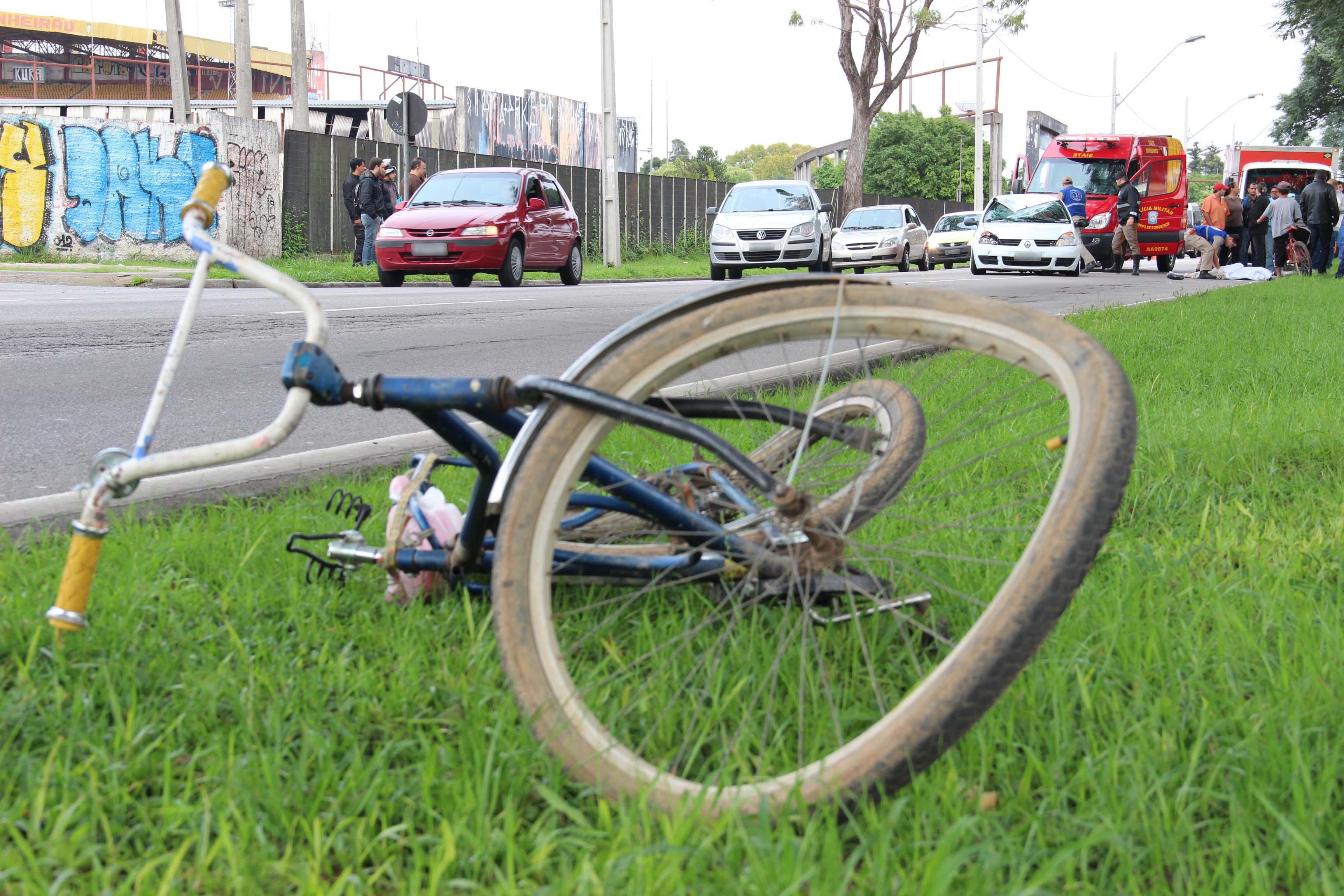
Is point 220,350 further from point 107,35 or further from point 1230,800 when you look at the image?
point 107,35

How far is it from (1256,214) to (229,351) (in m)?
22.1

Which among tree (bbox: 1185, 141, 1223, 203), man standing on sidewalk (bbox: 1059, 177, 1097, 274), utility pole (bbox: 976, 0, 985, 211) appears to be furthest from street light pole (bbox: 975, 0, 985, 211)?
tree (bbox: 1185, 141, 1223, 203)

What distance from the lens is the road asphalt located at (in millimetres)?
4348

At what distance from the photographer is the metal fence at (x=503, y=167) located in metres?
21.2

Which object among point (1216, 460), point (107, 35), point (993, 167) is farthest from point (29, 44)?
point (1216, 460)

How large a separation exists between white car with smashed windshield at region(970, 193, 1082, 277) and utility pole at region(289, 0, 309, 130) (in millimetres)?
14335

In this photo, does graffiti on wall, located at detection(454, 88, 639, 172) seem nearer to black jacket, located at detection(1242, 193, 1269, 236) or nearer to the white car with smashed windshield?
the white car with smashed windshield

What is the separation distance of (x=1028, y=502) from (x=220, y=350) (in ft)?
18.1

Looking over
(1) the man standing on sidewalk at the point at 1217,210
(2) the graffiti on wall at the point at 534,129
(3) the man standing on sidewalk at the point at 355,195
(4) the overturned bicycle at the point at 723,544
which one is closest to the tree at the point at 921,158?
(2) the graffiti on wall at the point at 534,129

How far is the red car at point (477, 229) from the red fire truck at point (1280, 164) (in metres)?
25.6

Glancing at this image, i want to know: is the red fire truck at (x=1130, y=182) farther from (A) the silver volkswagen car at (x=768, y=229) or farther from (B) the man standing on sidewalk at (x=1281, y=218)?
(A) the silver volkswagen car at (x=768, y=229)

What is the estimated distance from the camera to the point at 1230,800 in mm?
1530

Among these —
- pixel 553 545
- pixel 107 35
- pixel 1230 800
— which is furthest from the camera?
pixel 107 35

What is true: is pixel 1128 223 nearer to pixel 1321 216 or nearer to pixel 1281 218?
pixel 1281 218
